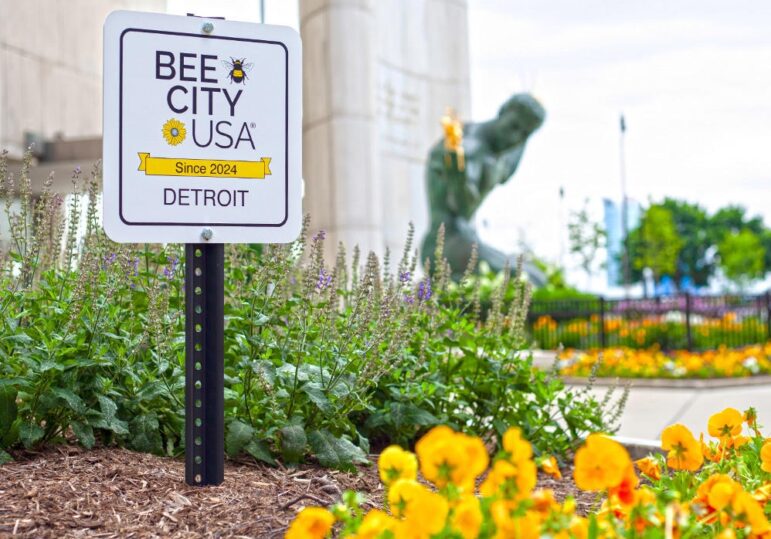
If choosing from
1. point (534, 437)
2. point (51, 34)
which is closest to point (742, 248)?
point (51, 34)

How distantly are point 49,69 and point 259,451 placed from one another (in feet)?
64.4

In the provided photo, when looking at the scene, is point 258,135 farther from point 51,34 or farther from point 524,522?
point 51,34

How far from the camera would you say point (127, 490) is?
7.89ft

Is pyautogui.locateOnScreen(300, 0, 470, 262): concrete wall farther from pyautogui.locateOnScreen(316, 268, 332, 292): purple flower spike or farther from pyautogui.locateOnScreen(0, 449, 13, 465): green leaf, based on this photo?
pyautogui.locateOnScreen(0, 449, 13, 465): green leaf

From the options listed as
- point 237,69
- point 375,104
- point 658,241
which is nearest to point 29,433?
point 237,69

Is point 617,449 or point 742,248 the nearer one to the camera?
point 617,449

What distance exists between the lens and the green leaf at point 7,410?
8.62 feet

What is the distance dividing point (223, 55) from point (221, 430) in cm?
103

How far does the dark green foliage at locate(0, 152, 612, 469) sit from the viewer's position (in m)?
2.69

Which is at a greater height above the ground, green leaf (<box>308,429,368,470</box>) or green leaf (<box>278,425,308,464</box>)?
green leaf (<box>278,425,308,464</box>)

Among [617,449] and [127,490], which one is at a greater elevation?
[617,449]

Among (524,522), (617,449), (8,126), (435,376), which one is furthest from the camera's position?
(8,126)

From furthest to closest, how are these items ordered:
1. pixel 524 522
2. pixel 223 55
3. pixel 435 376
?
pixel 435 376
pixel 223 55
pixel 524 522

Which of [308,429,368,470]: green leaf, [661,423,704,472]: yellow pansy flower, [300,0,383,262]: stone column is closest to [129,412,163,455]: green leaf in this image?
[308,429,368,470]: green leaf
